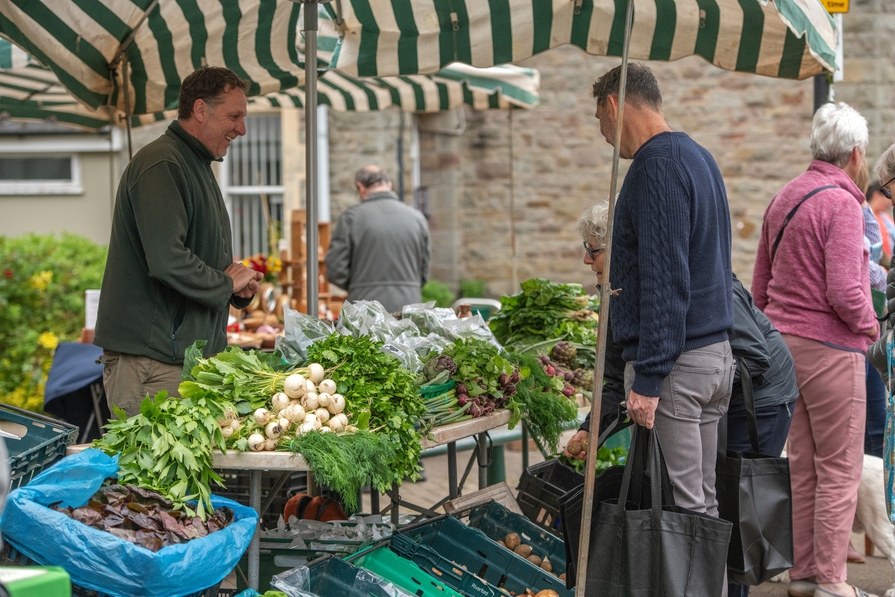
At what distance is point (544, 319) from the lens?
4.85m

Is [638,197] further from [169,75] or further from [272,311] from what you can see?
[272,311]

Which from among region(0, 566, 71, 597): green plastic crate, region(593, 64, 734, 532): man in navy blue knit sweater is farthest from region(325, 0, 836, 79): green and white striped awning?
region(0, 566, 71, 597): green plastic crate

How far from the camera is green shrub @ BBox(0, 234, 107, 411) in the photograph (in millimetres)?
7918

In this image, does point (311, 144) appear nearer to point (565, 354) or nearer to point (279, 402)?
point (565, 354)

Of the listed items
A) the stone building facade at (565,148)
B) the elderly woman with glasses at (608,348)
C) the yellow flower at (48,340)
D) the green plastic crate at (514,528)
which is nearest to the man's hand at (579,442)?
the elderly woman with glasses at (608,348)

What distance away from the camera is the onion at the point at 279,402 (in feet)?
9.78

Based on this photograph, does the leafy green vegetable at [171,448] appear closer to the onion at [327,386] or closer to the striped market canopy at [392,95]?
the onion at [327,386]

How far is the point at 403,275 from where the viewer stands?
6.66 meters

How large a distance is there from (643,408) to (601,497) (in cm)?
42

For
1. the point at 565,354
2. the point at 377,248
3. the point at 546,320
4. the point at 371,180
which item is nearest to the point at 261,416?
the point at 565,354

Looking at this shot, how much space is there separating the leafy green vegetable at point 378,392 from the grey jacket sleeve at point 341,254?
3.42m

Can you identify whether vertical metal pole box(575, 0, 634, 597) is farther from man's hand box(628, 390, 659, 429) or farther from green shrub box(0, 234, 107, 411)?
green shrub box(0, 234, 107, 411)

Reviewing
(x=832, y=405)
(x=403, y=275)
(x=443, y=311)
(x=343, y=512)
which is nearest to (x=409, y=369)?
(x=443, y=311)

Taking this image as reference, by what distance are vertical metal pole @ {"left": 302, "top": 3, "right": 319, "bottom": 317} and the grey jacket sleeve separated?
2090 mm
